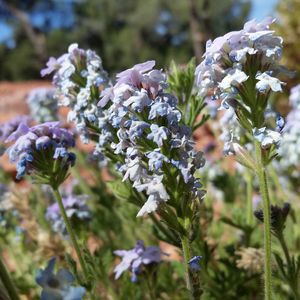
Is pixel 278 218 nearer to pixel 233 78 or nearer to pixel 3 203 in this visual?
pixel 233 78

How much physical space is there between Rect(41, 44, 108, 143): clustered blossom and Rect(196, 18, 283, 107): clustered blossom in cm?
68

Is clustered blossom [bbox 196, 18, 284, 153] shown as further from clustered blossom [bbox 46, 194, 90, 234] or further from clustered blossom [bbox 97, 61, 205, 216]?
clustered blossom [bbox 46, 194, 90, 234]

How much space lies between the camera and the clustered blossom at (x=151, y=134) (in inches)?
58.3

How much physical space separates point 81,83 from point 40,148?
0.46 metres

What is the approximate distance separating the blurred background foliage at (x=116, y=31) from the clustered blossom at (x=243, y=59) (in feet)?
89.0

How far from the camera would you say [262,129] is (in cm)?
153

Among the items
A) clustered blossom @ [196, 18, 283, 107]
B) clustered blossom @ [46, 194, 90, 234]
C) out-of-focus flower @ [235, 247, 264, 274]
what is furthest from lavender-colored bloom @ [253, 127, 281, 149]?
clustered blossom @ [46, 194, 90, 234]

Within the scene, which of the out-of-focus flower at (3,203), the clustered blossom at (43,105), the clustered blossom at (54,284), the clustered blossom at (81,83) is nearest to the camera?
the clustered blossom at (54,284)

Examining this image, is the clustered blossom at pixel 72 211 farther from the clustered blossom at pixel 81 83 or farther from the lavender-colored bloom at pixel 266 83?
the lavender-colored bloom at pixel 266 83

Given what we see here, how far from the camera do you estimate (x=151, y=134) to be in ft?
4.81

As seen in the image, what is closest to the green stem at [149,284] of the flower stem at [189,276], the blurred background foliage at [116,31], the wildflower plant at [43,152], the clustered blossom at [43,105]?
the wildflower plant at [43,152]

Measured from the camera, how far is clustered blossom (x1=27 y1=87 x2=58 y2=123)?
3910 mm

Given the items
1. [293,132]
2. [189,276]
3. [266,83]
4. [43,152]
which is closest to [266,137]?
[266,83]

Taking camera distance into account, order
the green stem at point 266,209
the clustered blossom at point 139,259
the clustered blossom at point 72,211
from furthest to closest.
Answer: the clustered blossom at point 72,211 < the clustered blossom at point 139,259 < the green stem at point 266,209
